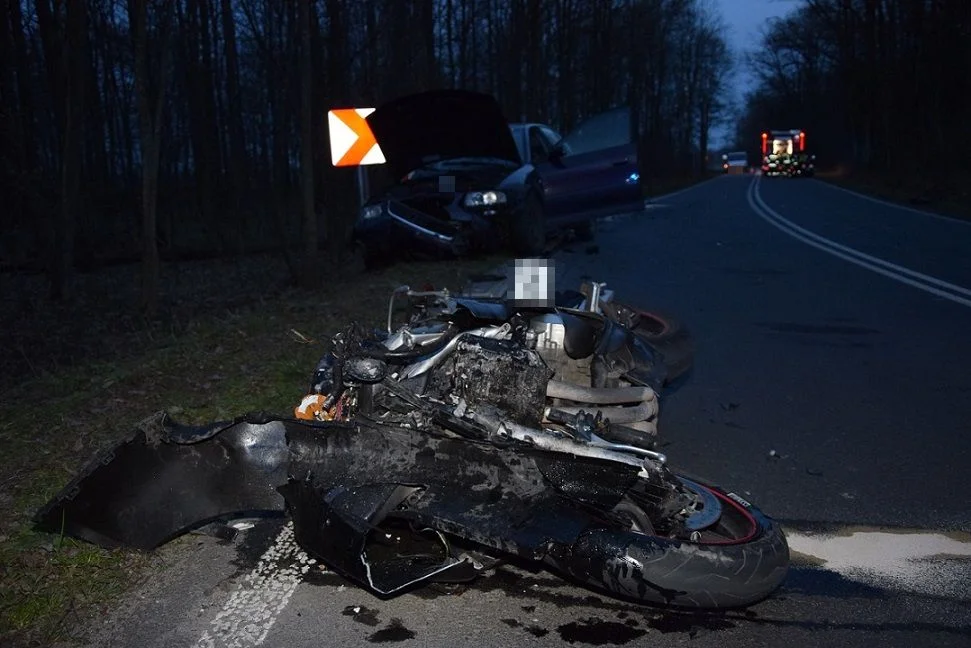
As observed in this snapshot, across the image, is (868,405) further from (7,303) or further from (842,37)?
(842,37)

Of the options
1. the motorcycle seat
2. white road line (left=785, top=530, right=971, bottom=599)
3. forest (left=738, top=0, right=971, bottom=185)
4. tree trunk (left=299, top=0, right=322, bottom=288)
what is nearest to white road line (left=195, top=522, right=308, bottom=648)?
the motorcycle seat

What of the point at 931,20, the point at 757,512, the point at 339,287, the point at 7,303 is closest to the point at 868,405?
the point at 757,512

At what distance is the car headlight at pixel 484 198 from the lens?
492 inches

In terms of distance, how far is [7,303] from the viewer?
51.0ft

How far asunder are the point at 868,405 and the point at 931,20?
141 feet

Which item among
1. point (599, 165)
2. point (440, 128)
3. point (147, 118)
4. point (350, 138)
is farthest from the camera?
point (599, 165)

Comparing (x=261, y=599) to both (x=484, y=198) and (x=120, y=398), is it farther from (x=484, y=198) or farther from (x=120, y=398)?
(x=484, y=198)

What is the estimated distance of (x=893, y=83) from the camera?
4778 cm

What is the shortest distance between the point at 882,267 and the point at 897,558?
33.0 ft

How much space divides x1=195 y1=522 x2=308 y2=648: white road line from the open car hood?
8.31m

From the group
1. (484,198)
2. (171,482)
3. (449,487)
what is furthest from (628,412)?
(484,198)

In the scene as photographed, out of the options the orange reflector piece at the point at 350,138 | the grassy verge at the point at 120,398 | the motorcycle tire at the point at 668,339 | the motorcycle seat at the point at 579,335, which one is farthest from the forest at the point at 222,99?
the motorcycle seat at the point at 579,335

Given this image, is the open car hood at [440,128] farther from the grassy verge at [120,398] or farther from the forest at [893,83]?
the forest at [893,83]

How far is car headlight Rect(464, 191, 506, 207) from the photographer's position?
12500 mm
